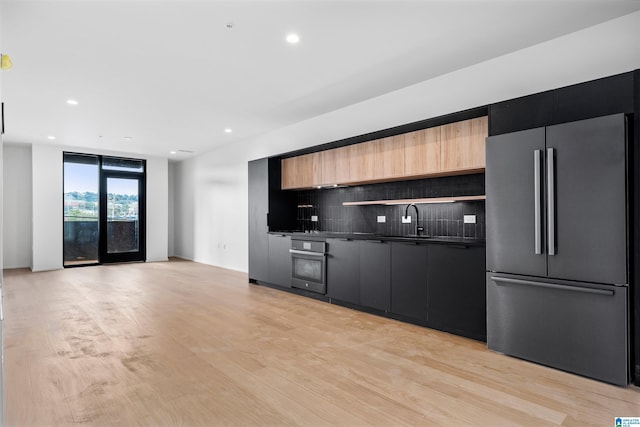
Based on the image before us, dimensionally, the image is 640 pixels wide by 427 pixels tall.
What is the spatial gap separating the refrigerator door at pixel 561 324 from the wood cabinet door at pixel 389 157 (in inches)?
68.7

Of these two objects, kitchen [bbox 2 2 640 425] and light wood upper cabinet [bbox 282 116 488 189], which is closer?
kitchen [bbox 2 2 640 425]

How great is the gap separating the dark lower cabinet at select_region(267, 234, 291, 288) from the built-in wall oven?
0.39 feet

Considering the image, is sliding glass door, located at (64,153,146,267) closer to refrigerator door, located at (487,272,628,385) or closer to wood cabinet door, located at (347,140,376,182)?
wood cabinet door, located at (347,140,376,182)

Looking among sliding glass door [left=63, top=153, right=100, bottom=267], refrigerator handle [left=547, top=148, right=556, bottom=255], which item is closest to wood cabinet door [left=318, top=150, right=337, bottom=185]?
refrigerator handle [left=547, top=148, right=556, bottom=255]

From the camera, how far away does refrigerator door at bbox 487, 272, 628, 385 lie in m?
2.65

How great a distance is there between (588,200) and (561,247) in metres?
0.40

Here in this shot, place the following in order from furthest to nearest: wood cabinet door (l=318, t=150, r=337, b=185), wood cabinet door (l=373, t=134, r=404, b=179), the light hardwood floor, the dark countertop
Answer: wood cabinet door (l=318, t=150, r=337, b=185), wood cabinet door (l=373, t=134, r=404, b=179), the dark countertop, the light hardwood floor

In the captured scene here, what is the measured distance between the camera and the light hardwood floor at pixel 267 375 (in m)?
2.24

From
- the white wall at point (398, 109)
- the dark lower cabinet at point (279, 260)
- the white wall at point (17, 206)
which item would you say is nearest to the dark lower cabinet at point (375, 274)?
the dark lower cabinet at point (279, 260)

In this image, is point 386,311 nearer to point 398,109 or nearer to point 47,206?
point 398,109

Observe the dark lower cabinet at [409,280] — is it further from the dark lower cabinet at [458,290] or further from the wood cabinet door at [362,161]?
the wood cabinet door at [362,161]

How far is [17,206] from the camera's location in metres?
8.37

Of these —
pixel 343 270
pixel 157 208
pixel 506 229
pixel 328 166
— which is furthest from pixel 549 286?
pixel 157 208

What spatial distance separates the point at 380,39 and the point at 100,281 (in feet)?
20.9
